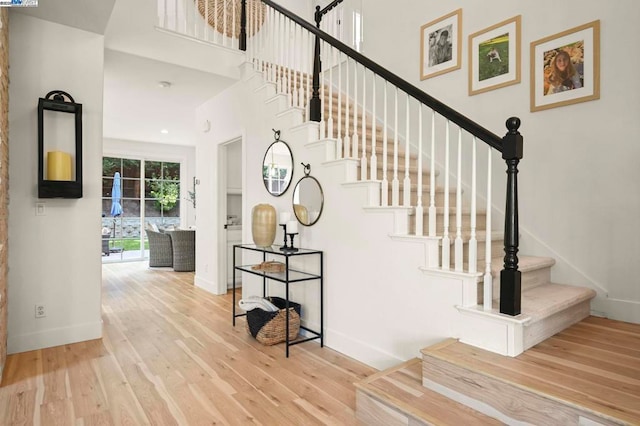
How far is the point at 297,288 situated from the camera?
3.45m

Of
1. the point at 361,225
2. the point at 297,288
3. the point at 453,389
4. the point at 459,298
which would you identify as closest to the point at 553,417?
the point at 453,389

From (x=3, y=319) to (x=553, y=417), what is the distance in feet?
11.0

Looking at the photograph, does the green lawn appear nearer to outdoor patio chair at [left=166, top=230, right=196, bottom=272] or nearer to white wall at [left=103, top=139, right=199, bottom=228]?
white wall at [left=103, top=139, right=199, bottom=228]

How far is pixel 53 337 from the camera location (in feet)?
10.1

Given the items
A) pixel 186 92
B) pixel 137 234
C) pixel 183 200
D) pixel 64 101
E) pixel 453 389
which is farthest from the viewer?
pixel 183 200

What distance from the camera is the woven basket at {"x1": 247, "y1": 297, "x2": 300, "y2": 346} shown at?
308cm

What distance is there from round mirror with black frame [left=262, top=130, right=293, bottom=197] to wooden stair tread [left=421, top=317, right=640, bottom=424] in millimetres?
2096

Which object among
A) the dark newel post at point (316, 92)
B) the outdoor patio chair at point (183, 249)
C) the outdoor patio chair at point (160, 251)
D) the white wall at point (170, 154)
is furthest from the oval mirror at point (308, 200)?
the white wall at point (170, 154)

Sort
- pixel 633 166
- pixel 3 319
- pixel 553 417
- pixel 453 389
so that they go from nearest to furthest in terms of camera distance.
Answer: pixel 553 417
pixel 453 389
pixel 633 166
pixel 3 319

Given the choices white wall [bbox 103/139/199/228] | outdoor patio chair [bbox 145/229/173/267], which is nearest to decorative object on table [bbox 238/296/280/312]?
outdoor patio chair [bbox 145/229/173/267]

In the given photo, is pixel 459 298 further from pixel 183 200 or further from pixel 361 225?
pixel 183 200

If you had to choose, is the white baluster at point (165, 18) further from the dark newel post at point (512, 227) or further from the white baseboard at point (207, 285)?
the dark newel post at point (512, 227)

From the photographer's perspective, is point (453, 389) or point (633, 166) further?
point (633, 166)

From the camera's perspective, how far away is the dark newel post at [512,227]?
191 centimetres
